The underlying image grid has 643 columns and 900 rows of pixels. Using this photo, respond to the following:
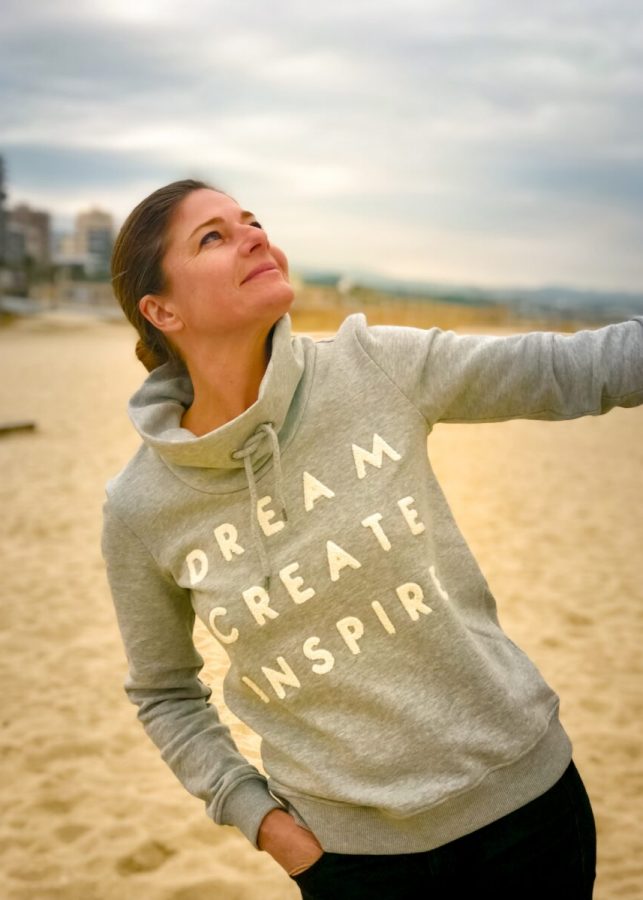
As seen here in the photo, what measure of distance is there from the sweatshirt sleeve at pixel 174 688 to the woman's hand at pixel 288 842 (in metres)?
0.02

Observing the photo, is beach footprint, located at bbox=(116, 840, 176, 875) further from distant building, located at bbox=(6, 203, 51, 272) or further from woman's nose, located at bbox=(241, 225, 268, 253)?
distant building, located at bbox=(6, 203, 51, 272)

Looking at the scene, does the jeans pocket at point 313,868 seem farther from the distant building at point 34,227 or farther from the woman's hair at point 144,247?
the distant building at point 34,227

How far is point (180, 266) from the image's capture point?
1397mm

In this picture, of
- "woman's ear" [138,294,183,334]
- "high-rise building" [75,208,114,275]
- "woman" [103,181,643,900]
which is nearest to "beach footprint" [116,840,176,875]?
"woman" [103,181,643,900]

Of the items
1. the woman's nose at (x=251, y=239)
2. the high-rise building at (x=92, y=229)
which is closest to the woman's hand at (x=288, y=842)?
the woman's nose at (x=251, y=239)

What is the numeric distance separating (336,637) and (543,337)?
0.52m

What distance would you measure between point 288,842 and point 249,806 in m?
0.11

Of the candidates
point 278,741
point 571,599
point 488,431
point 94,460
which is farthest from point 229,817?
point 488,431

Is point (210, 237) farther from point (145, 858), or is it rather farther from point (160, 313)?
point (145, 858)

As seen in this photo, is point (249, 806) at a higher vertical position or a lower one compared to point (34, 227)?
higher

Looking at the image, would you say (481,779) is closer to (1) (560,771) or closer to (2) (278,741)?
(1) (560,771)

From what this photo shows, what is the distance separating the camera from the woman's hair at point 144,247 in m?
1.44

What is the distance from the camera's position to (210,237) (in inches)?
55.5

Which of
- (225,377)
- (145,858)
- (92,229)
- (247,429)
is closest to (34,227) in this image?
Answer: (92,229)
